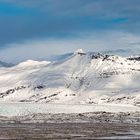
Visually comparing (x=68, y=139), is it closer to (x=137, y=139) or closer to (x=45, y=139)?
(x=45, y=139)

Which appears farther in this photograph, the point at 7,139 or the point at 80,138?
the point at 80,138

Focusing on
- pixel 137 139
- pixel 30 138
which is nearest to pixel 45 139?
pixel 30 138

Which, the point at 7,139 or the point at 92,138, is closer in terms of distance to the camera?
the point at 7,139

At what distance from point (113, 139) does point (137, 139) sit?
4.03m

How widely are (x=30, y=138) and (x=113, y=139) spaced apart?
1391 cm

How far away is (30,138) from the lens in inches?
3548

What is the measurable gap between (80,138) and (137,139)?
32.1 ft

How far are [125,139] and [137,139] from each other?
2.14 metres

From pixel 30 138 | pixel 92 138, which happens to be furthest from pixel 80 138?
pixel 30 138

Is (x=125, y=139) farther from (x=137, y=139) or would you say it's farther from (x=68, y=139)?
(x=68, y=139)

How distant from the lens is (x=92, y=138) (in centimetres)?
9375

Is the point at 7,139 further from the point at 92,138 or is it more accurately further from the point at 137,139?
the point at 137,139

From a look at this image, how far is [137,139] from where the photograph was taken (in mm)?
90250

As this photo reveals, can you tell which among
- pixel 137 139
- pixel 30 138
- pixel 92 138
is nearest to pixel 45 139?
pixel 30 138
